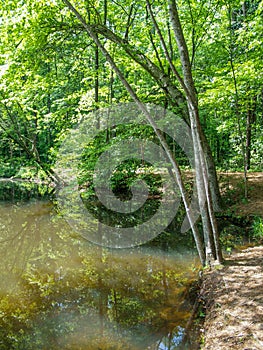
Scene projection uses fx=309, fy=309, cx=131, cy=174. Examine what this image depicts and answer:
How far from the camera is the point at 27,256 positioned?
21.0 feet

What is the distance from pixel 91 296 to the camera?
446cm

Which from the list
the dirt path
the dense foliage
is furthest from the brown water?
the dense foliage

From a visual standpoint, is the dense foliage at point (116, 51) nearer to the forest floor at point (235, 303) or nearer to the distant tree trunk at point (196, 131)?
the distant tree trunk at point (196, 131)

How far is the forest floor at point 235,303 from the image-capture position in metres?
2.83

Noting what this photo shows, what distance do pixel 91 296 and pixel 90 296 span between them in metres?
0.02

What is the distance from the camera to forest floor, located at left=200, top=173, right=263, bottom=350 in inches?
111

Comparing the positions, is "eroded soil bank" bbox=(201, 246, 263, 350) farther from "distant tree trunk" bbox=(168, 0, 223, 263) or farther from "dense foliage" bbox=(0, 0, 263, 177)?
"dense foliage" bbox=(0, 0, 263, 177)

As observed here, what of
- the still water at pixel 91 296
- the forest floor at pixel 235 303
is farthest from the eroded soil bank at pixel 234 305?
the still water at pixel 91 296

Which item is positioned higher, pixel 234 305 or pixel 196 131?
pixel 196 131

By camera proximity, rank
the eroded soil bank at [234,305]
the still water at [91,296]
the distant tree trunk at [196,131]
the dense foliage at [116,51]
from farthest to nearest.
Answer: the dense foliage at [116,51] < the distant tree trunk at [196,131] < the still water at [91,296] < the eroded soil bank at [234,305]

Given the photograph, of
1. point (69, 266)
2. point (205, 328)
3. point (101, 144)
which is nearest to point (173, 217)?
point (101, 144)

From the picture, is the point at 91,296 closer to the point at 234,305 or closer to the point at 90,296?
the point at 90,296

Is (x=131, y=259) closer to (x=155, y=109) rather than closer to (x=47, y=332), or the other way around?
(x=47, y=332)

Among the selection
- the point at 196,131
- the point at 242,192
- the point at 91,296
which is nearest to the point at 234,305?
the point at 91,296
